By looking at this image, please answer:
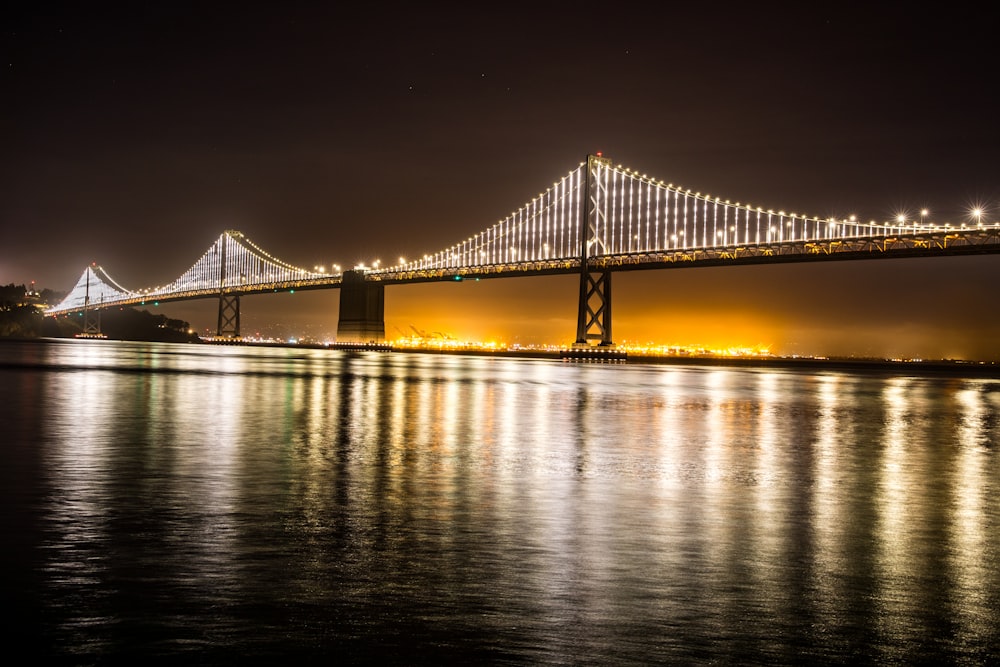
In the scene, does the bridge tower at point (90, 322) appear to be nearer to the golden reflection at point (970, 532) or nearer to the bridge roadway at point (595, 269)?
the bridge roadway at point (595, 269)

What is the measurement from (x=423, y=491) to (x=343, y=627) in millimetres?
4236

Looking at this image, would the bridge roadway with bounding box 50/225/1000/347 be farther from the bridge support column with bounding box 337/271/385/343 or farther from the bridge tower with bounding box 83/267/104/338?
the bridge tower with bounding box 83/267/104/338

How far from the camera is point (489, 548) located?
593cm

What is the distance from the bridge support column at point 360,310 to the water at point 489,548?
71.3m

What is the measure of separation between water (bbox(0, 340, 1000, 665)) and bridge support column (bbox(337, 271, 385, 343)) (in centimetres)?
7134

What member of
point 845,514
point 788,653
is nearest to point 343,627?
point 788,653

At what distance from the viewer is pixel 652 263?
203 ft

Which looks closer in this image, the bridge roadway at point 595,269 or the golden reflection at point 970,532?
the golden reflection at point 970,532

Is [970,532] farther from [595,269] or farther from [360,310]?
[360,310]

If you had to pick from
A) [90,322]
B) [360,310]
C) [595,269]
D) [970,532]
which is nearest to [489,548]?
[970,532]

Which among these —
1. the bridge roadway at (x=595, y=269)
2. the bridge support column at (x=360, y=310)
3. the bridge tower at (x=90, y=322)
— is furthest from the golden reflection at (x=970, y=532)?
the bridge tower at (x=90, y=322)

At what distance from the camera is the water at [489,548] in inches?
159

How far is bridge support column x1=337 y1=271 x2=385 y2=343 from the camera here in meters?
85.2

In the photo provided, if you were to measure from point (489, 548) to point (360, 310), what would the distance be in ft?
267
